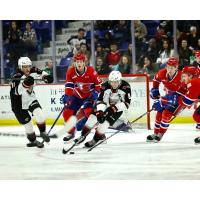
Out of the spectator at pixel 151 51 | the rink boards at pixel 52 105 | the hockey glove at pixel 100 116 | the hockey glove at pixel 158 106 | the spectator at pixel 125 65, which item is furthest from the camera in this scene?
the hockey glove at pixel 158 106

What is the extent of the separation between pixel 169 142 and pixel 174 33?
0.76 meters

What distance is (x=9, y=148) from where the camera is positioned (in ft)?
17.2

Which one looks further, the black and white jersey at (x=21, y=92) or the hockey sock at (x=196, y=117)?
the hockey sock at (x=196, y=117)

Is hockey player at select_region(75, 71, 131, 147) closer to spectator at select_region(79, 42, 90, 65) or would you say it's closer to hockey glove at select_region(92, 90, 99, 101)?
hockey glove at select_region(92, 90, 99, 101)

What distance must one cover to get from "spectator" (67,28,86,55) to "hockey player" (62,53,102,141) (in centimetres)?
5

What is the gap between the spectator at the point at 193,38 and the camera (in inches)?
210

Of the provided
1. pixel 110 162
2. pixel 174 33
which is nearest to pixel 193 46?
pixel 174 33

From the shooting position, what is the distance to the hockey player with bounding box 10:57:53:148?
205 inches

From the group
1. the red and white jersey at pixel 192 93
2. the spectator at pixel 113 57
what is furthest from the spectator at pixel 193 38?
the spectator at pixel 113 57

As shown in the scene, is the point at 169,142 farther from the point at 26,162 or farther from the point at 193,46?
the point at 26,162

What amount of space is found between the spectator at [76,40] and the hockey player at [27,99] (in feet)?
0.83

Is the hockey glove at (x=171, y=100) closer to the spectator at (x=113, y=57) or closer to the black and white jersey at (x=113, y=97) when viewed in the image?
the black and white jersey at (x=113, y=97)

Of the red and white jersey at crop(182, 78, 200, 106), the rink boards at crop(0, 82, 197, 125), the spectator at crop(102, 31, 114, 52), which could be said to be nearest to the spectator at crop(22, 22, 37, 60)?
the rink boards at crop(0, 82, 197, 125)

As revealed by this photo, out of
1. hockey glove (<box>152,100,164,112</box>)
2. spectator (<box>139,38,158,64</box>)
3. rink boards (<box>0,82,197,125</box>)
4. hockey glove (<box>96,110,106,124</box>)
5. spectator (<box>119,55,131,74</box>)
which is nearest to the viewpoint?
rink boards (<box>0,82,197,125</box>)
